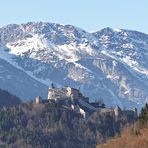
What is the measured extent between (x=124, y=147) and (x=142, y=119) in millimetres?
9015

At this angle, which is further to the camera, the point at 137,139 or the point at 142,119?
the point at 142,119

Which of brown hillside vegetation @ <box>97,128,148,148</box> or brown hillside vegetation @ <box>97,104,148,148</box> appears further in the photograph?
brown hillside vegetation @ <box>97,104,148,148</box>

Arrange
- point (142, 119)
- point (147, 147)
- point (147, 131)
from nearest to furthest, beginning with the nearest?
point (147, 147) → point (147, 131) → point (142, 119)

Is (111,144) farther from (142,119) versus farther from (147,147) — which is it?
(147,147)

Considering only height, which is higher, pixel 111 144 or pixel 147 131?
pixel 147 131

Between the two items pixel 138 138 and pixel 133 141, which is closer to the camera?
pixel 138 138

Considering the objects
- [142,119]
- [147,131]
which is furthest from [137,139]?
[142,119]

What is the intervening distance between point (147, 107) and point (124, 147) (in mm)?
14553

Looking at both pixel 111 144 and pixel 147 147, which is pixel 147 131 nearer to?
pixel 147 147

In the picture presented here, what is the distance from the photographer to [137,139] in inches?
6334

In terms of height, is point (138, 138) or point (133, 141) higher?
point (138, 138)

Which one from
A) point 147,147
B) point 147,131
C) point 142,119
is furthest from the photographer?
point 142,119

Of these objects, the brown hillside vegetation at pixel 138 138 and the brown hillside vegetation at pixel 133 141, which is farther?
the brown hillside vegetation at pixel 138 138

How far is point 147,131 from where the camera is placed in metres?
160
